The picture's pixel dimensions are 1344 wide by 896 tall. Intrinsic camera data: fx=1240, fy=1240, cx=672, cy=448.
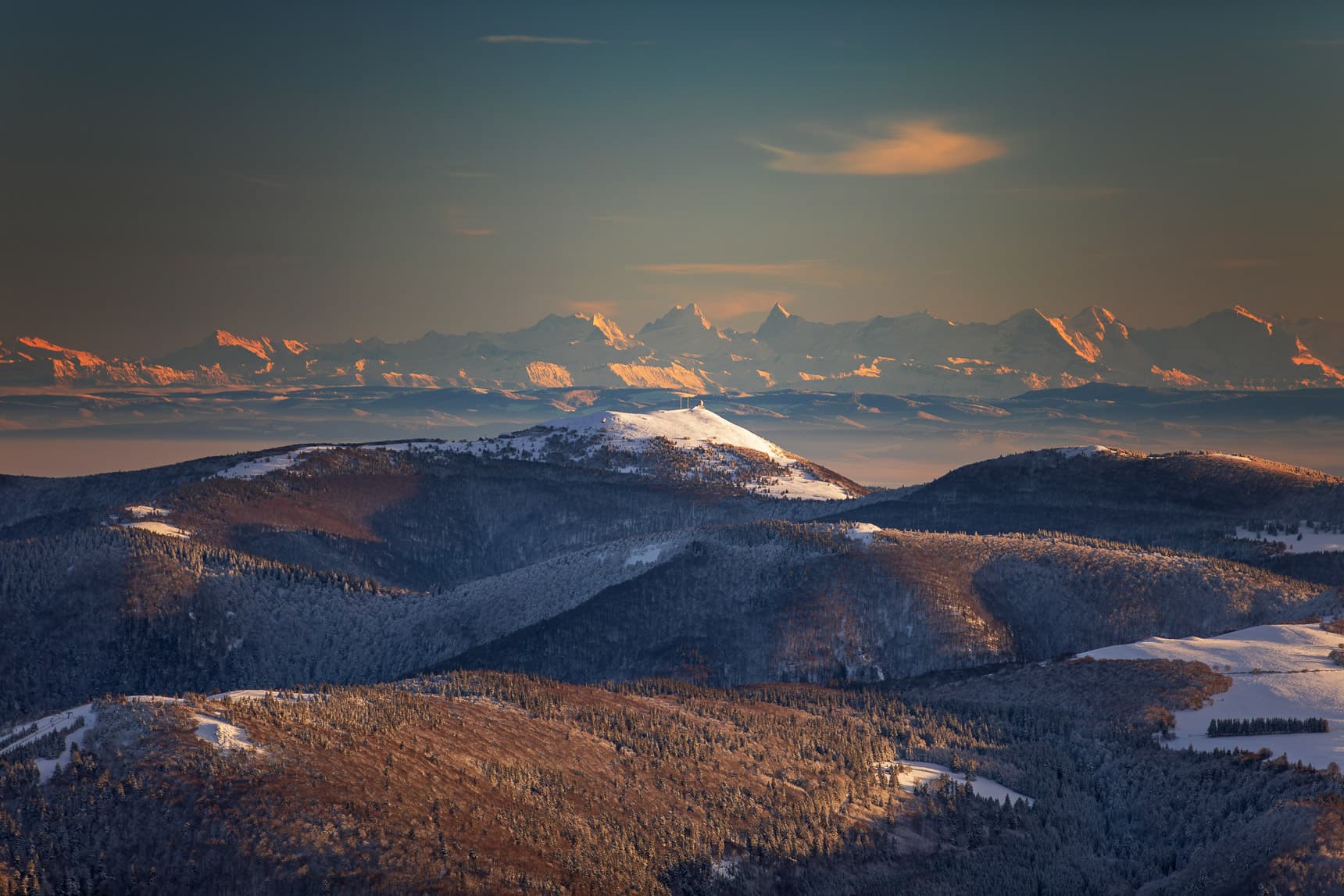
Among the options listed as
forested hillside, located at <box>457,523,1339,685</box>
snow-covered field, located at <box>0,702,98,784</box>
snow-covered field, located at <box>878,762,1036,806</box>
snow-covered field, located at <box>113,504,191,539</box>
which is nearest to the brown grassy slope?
snow-covered field, located at <box>878,762,1036,806</box>

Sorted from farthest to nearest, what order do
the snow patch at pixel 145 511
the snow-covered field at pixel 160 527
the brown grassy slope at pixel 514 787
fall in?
the snow patch at pixel 145 511, the snow-covered field at pixel 160 527, the brown grassy slope at pixel 514 787

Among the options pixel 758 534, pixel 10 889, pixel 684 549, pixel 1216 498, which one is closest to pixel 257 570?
pixel 684 549

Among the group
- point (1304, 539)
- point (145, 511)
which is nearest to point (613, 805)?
point (1304, 539)

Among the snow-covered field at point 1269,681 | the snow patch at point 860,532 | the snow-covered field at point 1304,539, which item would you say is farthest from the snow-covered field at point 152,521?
the snow-covered field at point 1304,539

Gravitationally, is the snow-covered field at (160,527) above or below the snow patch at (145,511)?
below

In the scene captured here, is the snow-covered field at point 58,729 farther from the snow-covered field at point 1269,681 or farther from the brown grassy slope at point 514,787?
the snow-covered field at point 1269,681

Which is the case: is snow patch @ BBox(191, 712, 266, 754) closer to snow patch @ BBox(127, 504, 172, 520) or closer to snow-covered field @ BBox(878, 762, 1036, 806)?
snow-covered field @ BBox(878, 762, 1036, 806)

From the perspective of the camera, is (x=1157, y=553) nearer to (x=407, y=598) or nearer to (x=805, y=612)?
(x=805, y=612)
